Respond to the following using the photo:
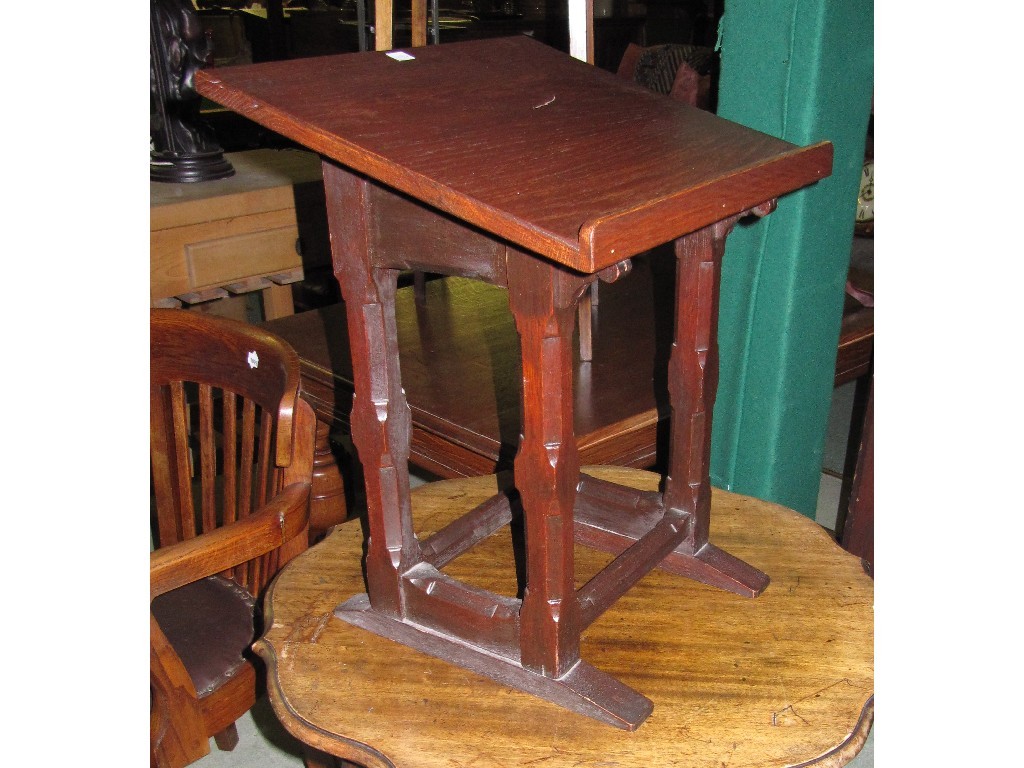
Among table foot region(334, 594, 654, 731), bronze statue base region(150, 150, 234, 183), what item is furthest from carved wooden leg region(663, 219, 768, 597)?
bronze statue base region(150, 150, 234, 183)

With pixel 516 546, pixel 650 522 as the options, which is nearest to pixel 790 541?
pixel 650 522

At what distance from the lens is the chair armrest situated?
4.31 feet

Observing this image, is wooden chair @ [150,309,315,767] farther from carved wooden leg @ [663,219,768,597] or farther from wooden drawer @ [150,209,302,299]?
wooden drawer @ [150,209,302,299]

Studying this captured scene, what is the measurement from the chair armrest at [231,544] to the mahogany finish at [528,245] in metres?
0.16

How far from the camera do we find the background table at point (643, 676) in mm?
1121

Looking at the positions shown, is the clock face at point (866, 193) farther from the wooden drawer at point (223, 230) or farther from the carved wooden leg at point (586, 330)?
the wooden drawer at point (223, 230)

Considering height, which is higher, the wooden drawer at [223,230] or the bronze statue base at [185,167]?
the bronze statue base at [185,167]

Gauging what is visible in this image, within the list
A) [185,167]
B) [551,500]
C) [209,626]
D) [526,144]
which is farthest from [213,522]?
[185,167]

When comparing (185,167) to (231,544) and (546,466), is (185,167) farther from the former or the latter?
(546,466)

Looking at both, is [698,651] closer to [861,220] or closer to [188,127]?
[861,220]

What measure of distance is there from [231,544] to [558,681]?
1.59 ft

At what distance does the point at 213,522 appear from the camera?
68.7 inches

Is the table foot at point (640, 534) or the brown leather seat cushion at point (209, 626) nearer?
the table foot at point (640, 534)

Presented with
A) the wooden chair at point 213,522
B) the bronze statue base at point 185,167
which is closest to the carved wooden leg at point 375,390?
the wooden chair at point 213,522
